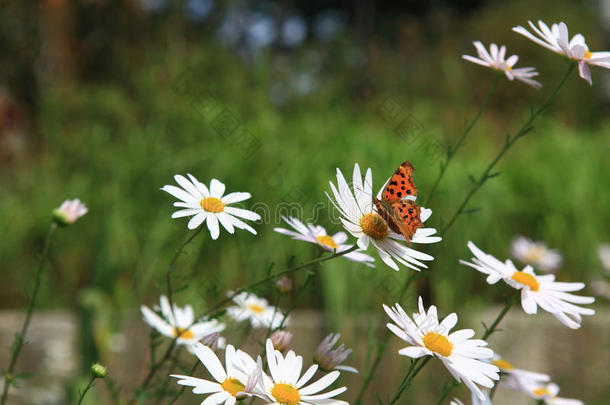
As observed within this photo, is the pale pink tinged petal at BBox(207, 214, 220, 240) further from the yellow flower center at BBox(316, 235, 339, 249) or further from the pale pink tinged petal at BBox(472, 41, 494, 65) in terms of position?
the pale pink tinged petal at BBox(472, 41, 494, 65)

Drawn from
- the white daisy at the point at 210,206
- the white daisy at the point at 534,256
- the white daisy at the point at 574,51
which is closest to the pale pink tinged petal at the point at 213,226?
the white daisy at the point at 210,206

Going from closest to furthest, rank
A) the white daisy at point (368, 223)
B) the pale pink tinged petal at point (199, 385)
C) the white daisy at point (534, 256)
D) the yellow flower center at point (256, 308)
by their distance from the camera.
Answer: the pale pink tinged petal at point (199, 385)
the white daisy at point (368, 223)
the yellow flower center at point (256, 308)
the white daisy at point (534, 256)

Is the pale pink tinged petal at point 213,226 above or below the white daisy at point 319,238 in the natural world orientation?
above

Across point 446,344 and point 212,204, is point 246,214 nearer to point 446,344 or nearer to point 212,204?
point 212,204

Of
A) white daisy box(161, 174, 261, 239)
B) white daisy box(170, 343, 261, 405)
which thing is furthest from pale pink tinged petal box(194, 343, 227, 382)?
white daisy box(161, 174, 261, 239)

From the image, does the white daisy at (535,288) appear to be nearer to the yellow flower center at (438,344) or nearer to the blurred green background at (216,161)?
the yellow flower center at (438,344)

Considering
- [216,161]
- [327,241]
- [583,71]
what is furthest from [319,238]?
[216,161]

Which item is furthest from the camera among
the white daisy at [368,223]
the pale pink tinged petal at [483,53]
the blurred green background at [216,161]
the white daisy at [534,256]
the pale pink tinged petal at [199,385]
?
the blurred green background at [216,161]
